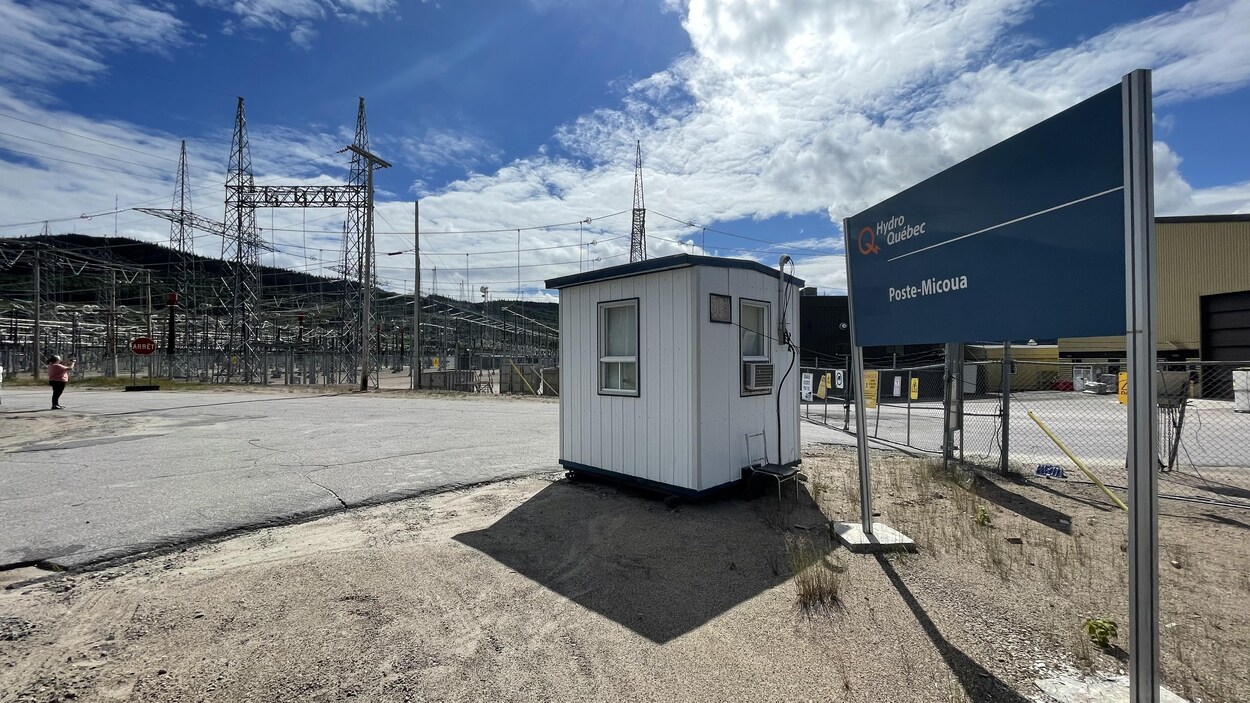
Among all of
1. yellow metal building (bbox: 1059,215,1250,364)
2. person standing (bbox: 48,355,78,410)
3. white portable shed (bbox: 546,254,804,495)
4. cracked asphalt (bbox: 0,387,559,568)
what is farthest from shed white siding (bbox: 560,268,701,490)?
yellow metal building (bbox: 1059,215,1250,364)

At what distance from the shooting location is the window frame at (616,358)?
6.65 m

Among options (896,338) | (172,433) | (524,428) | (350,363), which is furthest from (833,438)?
(350,363)

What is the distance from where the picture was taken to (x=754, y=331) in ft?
22.7

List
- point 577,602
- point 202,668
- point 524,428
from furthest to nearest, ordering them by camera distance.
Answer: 1. point 524,428
2. point 577,602
3. point 202,668

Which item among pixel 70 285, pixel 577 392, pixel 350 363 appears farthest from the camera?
pixel 70 285

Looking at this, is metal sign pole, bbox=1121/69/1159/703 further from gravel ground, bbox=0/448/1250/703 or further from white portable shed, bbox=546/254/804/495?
white portable shed, bbox=546/254/804/495

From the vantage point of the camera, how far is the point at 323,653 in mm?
3240

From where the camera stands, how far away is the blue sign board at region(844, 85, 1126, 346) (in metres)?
2.90

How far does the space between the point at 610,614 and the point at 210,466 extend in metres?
7.63

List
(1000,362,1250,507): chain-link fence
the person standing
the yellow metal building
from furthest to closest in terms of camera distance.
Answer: the yellow metal building, the person standing, (1000,362,1250,507): chain-link fence

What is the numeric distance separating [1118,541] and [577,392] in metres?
5.70

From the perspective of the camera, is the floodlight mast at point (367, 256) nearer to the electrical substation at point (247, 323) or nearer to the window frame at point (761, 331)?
the electrical substation at point (247, 323)

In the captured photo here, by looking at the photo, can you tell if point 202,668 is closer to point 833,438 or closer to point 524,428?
point 524,428

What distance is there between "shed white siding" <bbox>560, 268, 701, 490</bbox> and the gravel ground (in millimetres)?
829
